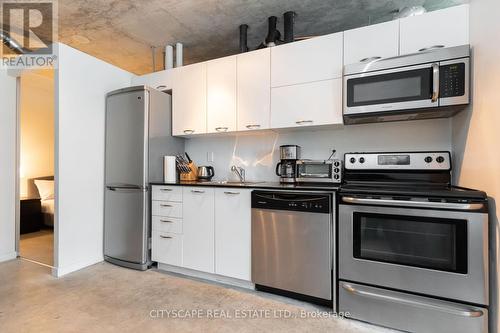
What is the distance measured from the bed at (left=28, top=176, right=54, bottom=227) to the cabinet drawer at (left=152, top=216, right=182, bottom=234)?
271cm

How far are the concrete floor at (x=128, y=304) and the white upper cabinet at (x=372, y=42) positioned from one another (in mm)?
2070

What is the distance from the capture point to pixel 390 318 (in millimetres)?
1647

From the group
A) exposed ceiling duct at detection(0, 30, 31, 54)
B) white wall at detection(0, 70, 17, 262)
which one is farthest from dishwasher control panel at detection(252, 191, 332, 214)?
exposed ceiling duct at detection(0, 30, 31, 54)

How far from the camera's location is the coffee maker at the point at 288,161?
2559mm

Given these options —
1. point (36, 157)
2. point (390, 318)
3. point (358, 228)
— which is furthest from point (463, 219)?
point (36, 157)

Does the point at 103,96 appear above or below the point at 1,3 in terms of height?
below

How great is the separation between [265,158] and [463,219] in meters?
1.81

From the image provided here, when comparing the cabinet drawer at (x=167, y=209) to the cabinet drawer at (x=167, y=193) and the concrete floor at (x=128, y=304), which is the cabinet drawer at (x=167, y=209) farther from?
the concrete floor at (x=128, y=304)

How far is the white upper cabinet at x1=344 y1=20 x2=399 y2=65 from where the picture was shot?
2.00 metres

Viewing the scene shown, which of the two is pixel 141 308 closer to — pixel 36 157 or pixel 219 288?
pixel 219 288

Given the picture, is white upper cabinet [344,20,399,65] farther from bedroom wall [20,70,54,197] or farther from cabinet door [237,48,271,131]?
bedroom wall [20,70,54,197]

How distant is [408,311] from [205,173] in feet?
7.47

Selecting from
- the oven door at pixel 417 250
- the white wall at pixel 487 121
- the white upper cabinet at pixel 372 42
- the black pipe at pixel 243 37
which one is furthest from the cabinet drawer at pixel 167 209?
the white wall at pixel 487 121

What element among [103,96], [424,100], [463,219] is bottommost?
[463,219]
